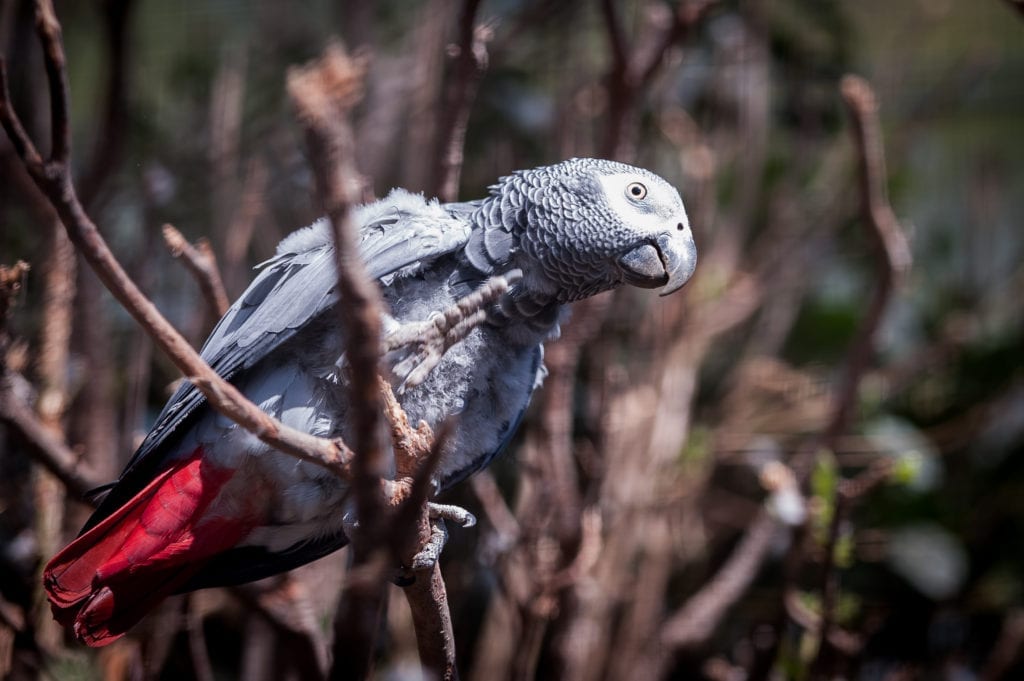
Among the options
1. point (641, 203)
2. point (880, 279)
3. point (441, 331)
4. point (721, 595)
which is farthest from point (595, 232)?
point (721, 595)

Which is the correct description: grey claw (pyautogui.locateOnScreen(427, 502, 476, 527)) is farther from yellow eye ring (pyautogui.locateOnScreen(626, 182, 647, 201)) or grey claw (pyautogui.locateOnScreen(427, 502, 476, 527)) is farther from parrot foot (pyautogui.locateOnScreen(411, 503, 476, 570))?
yellow eye ring (pyautogui.locateOnScreen(626, 182, 647, 201))

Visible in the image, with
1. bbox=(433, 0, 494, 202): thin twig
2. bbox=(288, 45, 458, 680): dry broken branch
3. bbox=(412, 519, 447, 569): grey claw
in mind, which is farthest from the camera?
bbox=(433, 0, 494, 202): thin twig

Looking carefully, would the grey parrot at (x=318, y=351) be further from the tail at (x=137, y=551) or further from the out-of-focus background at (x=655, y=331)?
the out-of-focus background at (x=655, y=331)

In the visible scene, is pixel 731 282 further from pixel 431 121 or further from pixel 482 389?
pixel 482 389

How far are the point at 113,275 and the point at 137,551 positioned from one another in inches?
12.7

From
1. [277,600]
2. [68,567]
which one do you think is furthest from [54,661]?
[68,567]

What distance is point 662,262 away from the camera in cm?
77

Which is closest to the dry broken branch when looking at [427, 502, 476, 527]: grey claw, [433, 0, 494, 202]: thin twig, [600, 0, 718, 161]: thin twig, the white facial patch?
[427, 502, 476, 527]: grey claw

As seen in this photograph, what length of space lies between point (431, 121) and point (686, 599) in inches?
46.4

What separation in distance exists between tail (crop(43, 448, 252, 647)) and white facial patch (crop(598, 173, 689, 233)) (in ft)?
1.44

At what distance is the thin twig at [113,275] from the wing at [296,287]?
0.20 metres

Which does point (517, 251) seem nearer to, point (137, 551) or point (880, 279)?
point (137, 551)

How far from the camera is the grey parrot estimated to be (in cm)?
76

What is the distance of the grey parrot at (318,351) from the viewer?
2.49 feet
